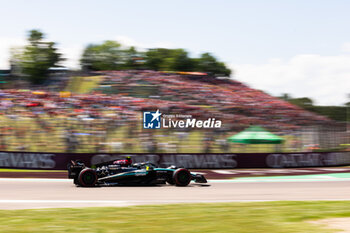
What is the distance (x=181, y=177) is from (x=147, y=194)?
1.92 m

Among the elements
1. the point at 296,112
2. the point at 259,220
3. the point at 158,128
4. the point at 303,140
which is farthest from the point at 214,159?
the point at 296,112

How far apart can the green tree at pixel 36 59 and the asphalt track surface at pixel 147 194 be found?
3083 cm

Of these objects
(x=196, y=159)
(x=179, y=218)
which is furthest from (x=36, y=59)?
(x=179, y=218)

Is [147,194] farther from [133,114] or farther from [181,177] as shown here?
[133,114]

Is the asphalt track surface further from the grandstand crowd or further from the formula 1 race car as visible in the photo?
the grandstand crowd

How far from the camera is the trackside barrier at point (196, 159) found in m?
17.1

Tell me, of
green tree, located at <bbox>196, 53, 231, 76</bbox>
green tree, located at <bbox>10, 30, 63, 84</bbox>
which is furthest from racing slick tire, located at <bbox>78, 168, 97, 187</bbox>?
green tree, located at <bbox>196, 53, 231, 76</bbox>

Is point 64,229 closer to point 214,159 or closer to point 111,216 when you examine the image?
point 111,216

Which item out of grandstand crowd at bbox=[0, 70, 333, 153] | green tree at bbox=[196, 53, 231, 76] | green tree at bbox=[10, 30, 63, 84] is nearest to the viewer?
grandstand crowd at bbox=[0, 70, 333, 153]

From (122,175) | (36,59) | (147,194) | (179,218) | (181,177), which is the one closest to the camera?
(179,218)

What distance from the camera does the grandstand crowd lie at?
18.5 meters

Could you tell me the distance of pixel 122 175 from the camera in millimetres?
11641

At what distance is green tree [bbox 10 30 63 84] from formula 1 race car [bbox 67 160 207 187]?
3104 centimetres

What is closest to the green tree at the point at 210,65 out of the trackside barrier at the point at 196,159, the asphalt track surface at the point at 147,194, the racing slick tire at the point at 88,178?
the trackside barrier at the point at 196,159
